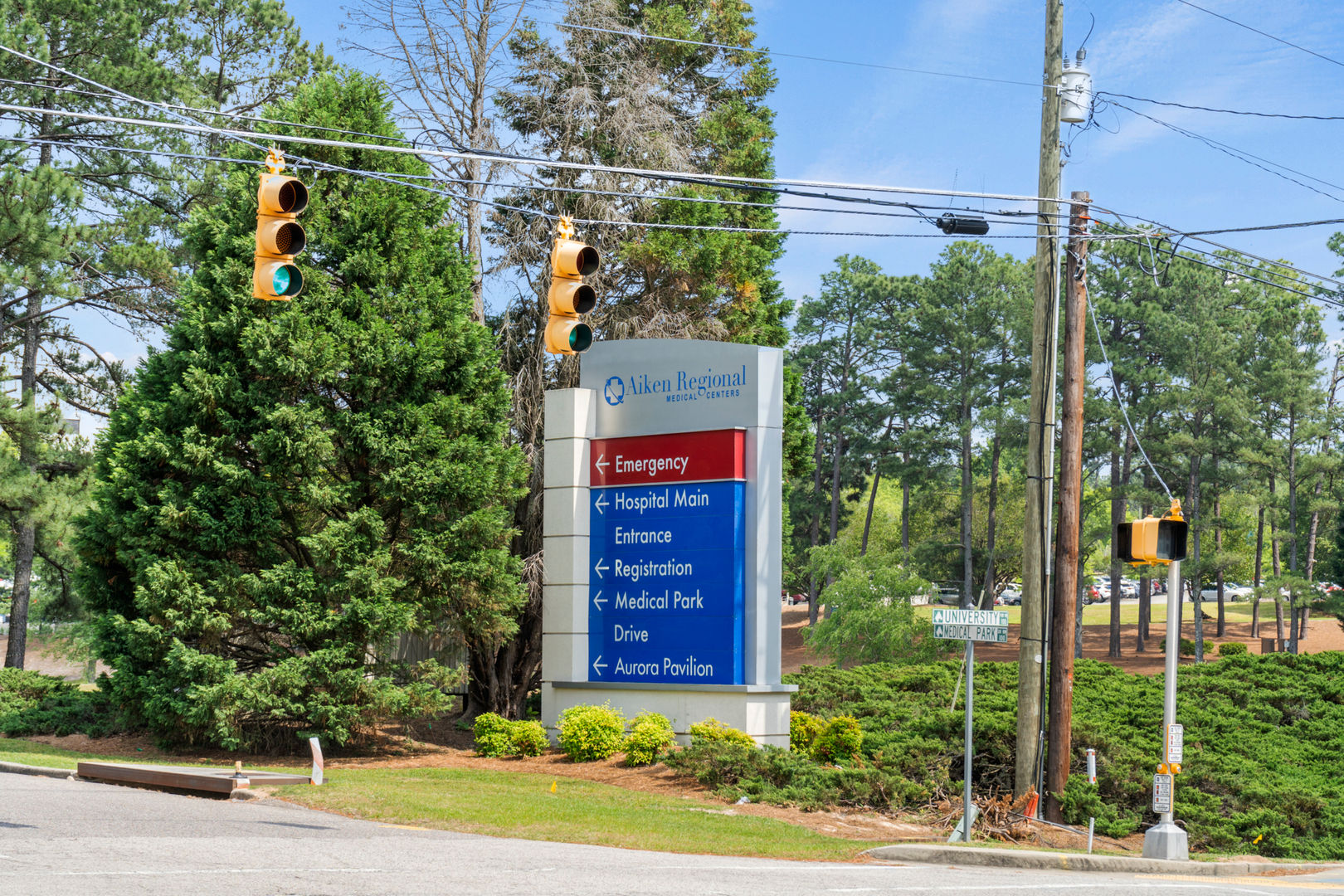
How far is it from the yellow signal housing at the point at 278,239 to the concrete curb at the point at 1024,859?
824 centimetres

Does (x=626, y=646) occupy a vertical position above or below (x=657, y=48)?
below

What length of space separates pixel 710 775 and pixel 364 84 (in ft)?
43.6

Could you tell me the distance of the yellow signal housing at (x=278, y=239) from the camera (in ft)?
31.3

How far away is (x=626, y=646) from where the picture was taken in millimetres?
20297

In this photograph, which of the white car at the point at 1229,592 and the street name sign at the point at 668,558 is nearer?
the street name sign at the point at 668,558

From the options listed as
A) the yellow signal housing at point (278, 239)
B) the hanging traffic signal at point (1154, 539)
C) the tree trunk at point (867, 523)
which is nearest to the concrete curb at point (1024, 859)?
the hanging traffic signal at point (1154, 539)

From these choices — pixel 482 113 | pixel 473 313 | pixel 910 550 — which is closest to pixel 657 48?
pixel 482 113

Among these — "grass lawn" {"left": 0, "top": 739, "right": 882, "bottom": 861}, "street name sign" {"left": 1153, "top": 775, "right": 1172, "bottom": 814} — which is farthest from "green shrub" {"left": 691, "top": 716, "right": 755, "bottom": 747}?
"street name sign" {"left": 1153, "top": 775, "right": 1172, "bottom": 814}

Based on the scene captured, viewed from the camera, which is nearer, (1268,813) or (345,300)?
(1268,813)

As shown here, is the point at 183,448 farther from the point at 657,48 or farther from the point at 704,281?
the point at 657,48

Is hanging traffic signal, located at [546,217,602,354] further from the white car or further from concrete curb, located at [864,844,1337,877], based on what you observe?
the white car

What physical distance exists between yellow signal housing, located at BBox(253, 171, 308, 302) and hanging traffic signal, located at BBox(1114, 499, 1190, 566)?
9.03 meters

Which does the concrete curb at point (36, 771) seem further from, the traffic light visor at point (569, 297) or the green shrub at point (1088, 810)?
the green shrub at point (1088, 810)

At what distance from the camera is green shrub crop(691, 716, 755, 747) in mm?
18156
